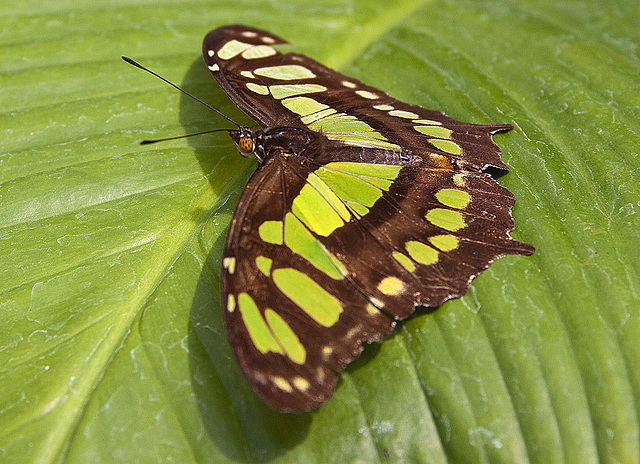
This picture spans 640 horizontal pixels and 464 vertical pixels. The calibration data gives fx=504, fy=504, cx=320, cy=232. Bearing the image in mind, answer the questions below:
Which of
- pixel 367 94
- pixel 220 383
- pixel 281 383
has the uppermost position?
pixel 367 94

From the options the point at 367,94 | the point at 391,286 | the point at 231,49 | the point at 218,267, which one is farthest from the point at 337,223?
the point at 231,49

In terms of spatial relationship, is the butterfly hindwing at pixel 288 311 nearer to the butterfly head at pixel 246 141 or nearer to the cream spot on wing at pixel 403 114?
the butterfly head at pixel 246 141

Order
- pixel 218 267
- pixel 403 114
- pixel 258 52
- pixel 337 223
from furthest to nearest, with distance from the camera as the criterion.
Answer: pixel 258 52, pixel 403 114, pixel 218 267, pixel 337 223

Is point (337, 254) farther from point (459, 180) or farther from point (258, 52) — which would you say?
point (258, 52)

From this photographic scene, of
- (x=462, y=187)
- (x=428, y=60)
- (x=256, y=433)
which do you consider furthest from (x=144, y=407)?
(x=428, y=60)

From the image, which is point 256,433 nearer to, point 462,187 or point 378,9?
point 462,187

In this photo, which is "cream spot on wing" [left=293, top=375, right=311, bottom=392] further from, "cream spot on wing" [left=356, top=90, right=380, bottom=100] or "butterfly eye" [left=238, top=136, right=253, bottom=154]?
"cream spot on wing" [left=356, top=90, right=380, bottom=100]

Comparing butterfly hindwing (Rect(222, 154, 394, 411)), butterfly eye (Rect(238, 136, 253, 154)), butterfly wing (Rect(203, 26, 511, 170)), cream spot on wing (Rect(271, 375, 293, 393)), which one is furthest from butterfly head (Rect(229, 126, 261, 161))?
cream spot on wing (Rect(271, 375, 293, 393))

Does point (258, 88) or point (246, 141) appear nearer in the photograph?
point (246, 141)

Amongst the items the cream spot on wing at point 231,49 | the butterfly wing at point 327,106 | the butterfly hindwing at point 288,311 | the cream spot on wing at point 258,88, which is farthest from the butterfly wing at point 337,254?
the cream spot on wing at point 231,49
